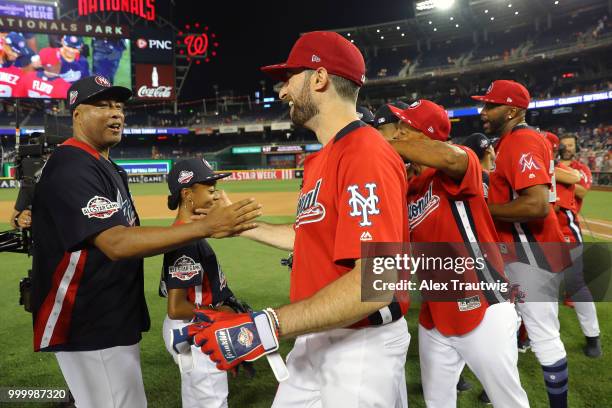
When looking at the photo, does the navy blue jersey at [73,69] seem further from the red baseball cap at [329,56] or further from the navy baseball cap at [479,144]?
the red baseball cap at [329,56]

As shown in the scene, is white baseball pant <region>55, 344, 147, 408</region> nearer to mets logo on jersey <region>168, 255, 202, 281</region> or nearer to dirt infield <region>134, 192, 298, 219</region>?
mets logo on jersey <region>168, 255, 202, 281</region>

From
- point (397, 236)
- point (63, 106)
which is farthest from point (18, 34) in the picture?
point (397, 236)

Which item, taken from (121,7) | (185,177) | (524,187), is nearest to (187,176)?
(185,177)

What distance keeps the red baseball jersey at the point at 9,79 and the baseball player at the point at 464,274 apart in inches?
1769

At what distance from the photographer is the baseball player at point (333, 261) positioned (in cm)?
147

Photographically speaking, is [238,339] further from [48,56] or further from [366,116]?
[48,56]

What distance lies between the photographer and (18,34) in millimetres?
37812

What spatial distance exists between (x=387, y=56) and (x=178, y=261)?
5283 centimetres

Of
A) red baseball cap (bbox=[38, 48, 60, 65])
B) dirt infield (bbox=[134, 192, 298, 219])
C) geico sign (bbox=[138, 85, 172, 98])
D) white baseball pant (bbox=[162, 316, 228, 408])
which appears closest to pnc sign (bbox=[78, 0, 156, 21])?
red baseball cap (bbox=[38, 48, 60, 65])

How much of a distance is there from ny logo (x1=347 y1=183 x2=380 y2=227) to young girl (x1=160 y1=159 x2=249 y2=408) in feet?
5.55

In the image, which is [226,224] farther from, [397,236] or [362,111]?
[362,111]

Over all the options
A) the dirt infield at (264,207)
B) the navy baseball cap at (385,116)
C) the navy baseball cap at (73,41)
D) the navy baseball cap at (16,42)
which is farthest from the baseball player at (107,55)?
the navy baseball cap at (385,116)

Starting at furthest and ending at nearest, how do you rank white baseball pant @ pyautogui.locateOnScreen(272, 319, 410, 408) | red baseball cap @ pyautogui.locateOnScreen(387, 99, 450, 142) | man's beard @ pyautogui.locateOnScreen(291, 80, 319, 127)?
red baseball cap @ pyautogui.locateOnScreen(387, 99, 450, 142)
man's beard @ pyautogui.locateOnScreen(291, 80, 319, 127)
white baseball pant @ pyautogui.locateOnScreen(272, 319, 410, 408)

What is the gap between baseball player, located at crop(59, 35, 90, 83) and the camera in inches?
1523
